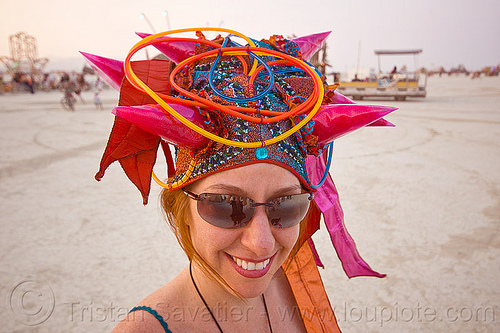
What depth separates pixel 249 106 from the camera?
1134 millimetres

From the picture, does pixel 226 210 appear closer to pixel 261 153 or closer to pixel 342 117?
pixel 261 153

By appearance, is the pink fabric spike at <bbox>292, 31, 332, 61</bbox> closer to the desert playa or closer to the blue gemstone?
the blue gemstone

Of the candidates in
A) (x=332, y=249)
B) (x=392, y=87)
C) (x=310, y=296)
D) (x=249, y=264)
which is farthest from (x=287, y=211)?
(x=392, y=87)

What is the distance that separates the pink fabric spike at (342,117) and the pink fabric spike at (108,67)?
836 mm

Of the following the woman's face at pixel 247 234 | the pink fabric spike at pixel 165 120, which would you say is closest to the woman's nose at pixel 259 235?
the woman's face at pixel 247 234

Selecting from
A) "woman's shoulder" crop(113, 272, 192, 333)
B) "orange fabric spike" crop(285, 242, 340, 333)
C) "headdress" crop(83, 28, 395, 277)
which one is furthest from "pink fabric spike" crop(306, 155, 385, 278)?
"woman's shoulder" crop(113, 272, 192, 333)

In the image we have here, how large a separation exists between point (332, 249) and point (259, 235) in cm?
281

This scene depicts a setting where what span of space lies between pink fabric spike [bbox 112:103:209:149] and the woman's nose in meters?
0.35

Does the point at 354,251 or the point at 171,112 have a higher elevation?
the point at 171,112

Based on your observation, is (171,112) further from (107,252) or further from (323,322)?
(107,252)

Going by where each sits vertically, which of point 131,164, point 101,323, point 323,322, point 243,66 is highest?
point 243,66

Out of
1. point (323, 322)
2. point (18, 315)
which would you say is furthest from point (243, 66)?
point (18, 315)

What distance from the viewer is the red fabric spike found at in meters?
1.19

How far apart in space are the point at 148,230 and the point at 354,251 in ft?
9.55
